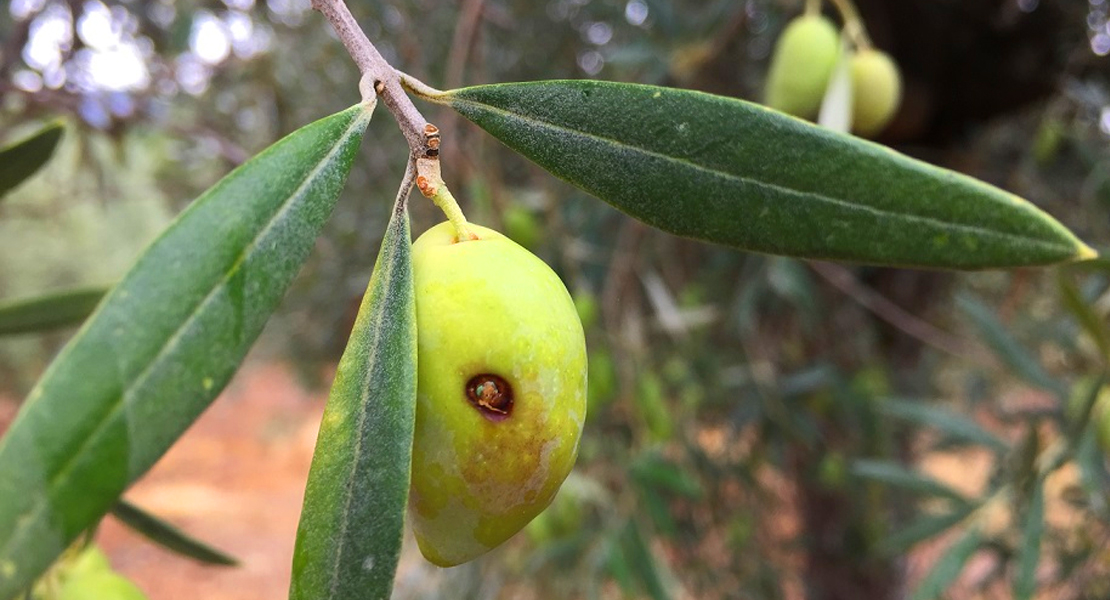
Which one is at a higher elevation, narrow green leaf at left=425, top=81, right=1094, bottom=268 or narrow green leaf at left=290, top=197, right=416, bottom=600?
narrow green leaf at left=425, top=81, right=1094, bottom=268

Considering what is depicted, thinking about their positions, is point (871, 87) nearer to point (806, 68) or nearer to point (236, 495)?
point (806, 68)

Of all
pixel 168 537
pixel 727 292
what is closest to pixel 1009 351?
pixel 727 292

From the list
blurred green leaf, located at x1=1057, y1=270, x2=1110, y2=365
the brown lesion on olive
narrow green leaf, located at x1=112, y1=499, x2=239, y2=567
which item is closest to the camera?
the brown lesion on olive

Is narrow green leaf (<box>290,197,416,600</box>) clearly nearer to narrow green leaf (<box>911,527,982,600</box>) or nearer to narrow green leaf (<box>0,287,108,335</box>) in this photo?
narrow green leaf (<box>0,287,108,335</box>)

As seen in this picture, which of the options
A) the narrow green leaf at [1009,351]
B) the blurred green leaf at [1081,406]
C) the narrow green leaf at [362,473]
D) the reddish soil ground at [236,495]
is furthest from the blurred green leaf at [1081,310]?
the reddish soil ground at [236,495]

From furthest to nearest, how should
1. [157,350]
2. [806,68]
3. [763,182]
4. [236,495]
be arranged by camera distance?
[236,495] < [806,68] < [763,182] < [157,350]

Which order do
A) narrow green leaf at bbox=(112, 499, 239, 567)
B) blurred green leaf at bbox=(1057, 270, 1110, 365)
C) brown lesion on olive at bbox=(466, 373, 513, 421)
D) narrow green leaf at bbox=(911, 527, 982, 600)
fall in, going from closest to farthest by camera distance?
brown lesion on olive at bbox=(466, 373, 513, 421) < narrow green leaf at bbox=(112, 499, 239, 567) < blurred green leaf at bbox=(1057, 270, 1110, 365) < narrow green leaf at bbox=(911, 527, 982, 600)

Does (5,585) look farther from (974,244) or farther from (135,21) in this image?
(135,21)

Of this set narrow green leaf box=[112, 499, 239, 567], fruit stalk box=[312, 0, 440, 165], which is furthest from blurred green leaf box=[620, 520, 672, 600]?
fruit stalk box=[312, 0, 440, 165]
